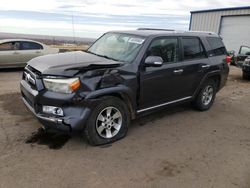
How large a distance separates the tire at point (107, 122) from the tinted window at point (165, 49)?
1137 mm

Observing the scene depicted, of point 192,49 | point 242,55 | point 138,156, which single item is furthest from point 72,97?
point 242,55

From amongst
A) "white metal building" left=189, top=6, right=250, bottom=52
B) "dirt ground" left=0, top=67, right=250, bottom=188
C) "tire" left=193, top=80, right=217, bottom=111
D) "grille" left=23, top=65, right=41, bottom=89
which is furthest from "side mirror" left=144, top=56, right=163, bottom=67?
"white metal building" left=189, top=6, right=250, bottom=52

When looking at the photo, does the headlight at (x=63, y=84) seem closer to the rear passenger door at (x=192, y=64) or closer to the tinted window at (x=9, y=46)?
the rear passenger door at (x=192, y=64)

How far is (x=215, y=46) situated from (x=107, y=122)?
355 centimetres

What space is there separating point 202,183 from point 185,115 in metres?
2.71

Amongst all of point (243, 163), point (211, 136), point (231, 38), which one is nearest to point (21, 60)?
point (211, 136)

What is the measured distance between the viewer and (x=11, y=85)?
8.14 m

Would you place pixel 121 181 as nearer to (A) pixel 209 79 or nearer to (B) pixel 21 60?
(A) pixel 209 79

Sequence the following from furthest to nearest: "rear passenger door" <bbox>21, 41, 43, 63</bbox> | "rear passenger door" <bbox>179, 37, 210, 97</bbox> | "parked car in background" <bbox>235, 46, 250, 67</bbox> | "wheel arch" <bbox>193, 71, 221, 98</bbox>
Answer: "parked car in background" <bbox>235, 46, 250, 67</bbox> < "rear passenger door" <bbox>21, 41, 43, 63</bbox> < "wheel arch" <bbox>193, 71, 221, 98</bbox> < "rear passenger door" <bbox>179, 37, 210, 97</bbox>

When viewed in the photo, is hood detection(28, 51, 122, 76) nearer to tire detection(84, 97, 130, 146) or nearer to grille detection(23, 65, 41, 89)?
grille detection(23, 65, 41, 89)

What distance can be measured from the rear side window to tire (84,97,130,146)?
2.93 metres

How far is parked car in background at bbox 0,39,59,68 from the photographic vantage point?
1072 cm

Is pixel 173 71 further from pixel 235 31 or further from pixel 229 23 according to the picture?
pixel 229 23

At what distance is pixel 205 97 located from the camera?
6.36 metres
